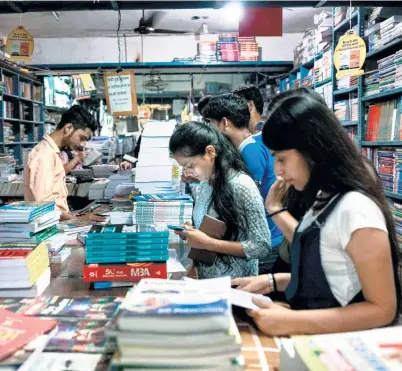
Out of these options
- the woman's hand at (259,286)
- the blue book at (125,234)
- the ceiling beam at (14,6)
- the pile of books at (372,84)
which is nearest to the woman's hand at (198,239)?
the blue book at (125,234)

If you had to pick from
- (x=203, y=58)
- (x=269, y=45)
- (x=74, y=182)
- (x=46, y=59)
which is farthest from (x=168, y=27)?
(x=74, y=182)

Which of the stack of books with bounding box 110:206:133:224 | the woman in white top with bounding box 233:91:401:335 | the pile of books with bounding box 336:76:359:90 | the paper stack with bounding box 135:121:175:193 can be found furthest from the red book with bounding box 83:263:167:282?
the pile of books with bounding box 336:76:359:90

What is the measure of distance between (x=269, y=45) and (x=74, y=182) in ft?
14.3

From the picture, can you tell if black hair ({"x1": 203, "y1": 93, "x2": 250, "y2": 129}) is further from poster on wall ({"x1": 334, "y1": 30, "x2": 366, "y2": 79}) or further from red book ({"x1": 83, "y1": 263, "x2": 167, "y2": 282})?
poster on wall ({"x1": 334, "y1": 30, "x2": 366, "y2": 79})

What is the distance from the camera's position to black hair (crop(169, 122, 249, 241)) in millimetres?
1820

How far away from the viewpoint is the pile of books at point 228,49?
6.54 meters

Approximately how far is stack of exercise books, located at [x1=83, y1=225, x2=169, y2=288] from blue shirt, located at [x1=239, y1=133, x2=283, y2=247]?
3.50ft

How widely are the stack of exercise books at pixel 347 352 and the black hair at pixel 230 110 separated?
6.04 ft

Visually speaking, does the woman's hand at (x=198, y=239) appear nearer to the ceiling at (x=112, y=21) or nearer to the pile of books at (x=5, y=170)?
the pile of books at (x=5, y=170)

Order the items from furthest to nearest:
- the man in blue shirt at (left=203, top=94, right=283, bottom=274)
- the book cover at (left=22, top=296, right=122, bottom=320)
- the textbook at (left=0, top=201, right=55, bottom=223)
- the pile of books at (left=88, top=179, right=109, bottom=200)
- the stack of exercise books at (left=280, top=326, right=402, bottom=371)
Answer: the pile of books at (left=88, top=179, right=109, bottom=200)
the man in blue shirt at (left=203, top=94, right=283, bottom=274)
the textbook at (left=0, top=201, right=55, bottom=223)
the book cover at (left=22, top=296, right=122, bottom=320)
the stack of exercise books at (left=280, top=326, right=402, bottom=371)

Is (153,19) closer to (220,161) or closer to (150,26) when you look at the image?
(150,26)

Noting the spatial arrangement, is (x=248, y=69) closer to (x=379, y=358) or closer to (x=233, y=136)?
(x=233, y=136)

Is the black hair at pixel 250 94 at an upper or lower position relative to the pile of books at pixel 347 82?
lower

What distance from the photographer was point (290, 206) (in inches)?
63.6
